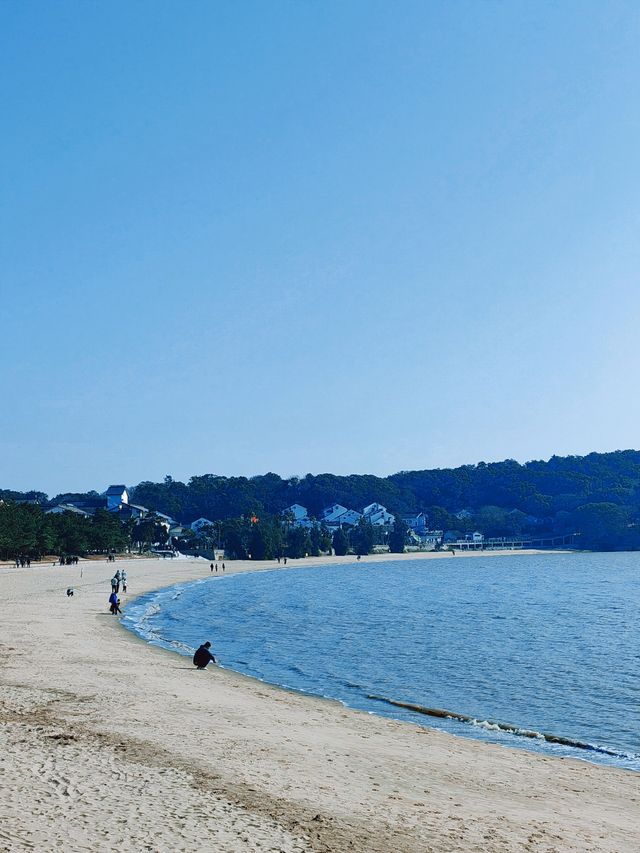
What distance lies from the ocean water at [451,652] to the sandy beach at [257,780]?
10.9ft

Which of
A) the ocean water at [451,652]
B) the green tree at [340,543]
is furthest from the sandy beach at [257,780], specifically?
the green tree at [340,543]

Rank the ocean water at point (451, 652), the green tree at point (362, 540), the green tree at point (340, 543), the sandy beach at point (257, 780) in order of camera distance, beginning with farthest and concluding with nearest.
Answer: the green tree at point (362, 540) → the green tree at point (340, 543) → the ocean water at point (451, 652) → the sandy beach at point (257, 780)

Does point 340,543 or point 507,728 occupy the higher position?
point 340,543

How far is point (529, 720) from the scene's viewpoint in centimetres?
2319

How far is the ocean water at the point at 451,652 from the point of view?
2306cm

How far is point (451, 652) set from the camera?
37156mm

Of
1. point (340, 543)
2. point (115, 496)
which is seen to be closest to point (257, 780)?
point (340, 543)

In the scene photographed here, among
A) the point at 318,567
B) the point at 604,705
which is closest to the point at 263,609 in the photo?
the point at 604,705

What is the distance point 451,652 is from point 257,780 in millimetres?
25413

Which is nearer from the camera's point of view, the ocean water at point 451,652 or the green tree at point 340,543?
the ocean water at point 451,652

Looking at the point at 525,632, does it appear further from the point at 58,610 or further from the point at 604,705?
the point at 58,610

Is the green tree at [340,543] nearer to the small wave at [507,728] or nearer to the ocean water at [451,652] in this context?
the ocean water at [451,652]

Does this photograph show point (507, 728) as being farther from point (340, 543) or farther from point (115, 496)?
point (115, 496)

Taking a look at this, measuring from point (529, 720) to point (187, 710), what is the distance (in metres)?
10.2
